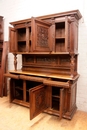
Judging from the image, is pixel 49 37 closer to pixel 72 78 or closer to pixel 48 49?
pixel 48 49

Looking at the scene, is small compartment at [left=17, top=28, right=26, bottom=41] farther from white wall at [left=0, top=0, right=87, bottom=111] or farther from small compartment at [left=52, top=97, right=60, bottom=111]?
small compartment at [left=52, top=97, right=60, bottom=111]

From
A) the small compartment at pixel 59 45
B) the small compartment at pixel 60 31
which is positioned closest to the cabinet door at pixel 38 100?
the small compartment at pixel 59 45

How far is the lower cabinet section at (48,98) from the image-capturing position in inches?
85.5

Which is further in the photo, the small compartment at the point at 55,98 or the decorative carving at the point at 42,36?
the small compartment at the point at 55,98

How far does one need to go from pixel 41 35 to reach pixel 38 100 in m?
1.27

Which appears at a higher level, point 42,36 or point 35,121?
point 42,36

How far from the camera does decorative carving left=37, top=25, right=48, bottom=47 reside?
2293 millimetres

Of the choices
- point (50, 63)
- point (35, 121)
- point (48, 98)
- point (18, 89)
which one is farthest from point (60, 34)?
point (35, 121)

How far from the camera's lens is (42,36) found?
242cm

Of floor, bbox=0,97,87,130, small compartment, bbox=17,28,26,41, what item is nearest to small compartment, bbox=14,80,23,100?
floor, bbox=0,97,87,130

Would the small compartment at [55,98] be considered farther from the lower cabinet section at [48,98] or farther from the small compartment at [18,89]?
the small compartment at [18,89]

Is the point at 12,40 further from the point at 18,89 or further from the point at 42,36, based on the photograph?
the point at 18,89

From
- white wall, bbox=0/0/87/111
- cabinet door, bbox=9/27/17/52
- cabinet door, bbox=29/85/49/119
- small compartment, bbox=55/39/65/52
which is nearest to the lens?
cabinet door, bbox=29/85/49/119

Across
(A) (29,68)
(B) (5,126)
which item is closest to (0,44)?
(A) (29,68)
